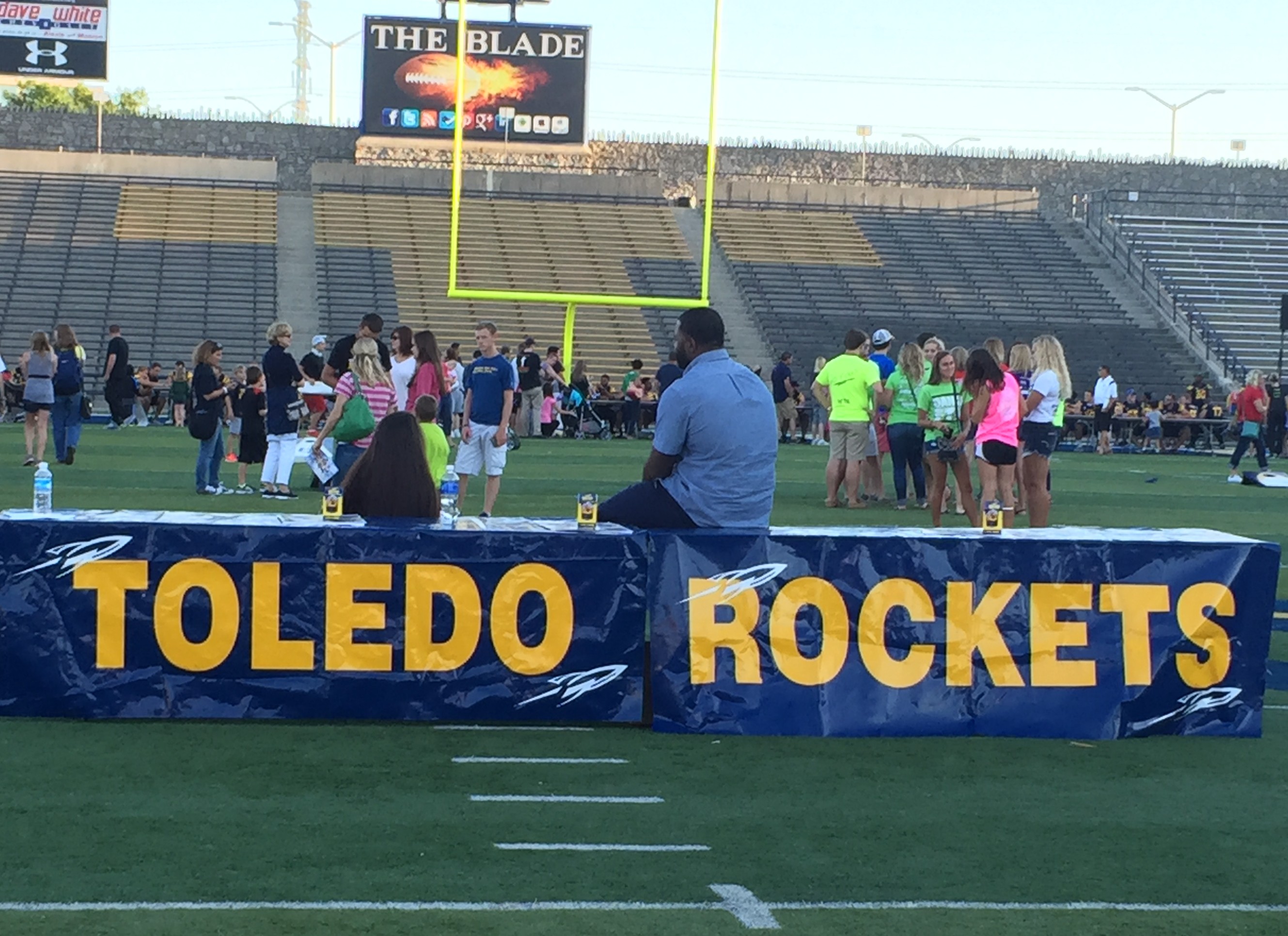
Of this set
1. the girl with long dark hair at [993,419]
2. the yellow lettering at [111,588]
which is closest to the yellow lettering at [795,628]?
the yellow lettering at [111,588]

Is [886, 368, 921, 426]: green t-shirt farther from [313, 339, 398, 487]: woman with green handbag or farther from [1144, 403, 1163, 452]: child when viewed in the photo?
[1144, 403, 1163, 452]: child

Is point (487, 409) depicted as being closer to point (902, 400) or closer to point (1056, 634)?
point (902, 400)

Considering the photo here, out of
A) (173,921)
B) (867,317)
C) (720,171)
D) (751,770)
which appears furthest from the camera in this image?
(720,171)

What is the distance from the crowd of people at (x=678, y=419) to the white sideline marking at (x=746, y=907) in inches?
102

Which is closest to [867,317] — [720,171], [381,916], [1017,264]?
[1017,264]

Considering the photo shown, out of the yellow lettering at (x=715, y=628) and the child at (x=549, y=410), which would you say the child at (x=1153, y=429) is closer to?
the child at (x=549, y=410)

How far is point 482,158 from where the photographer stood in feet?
161

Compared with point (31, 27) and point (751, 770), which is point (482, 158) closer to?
point (31, 27)

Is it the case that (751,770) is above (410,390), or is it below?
below

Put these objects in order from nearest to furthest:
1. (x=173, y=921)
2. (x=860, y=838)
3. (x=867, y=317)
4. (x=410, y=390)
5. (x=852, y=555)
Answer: (x=173, y=921)
(x=860, y=838)
(x=852, y=555)
(x=410, y=390)
(x=867, y=317)

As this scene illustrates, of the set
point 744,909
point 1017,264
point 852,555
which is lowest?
point 744,909

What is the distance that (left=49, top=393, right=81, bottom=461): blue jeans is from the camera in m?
19.9

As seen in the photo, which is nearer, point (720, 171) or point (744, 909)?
point (744, 909)

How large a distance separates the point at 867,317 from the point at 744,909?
1548 inches
